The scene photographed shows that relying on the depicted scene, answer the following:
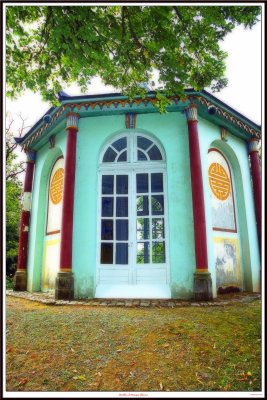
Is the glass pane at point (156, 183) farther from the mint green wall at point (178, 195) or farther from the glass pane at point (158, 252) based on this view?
the glass pane at point (158, 252)

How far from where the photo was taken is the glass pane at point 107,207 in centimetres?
646

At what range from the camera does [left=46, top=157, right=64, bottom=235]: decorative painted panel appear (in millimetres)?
7502

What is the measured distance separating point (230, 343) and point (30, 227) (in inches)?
259

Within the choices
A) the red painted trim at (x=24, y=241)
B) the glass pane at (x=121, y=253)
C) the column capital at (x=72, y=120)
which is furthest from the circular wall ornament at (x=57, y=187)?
the glass pane at (x=121, y=253)

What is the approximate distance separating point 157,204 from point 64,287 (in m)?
2.82

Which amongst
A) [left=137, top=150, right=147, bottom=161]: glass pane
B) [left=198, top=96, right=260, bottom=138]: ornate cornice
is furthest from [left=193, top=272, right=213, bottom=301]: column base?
[left=198, top=96, right=260, bottom=138]: ornate cornice

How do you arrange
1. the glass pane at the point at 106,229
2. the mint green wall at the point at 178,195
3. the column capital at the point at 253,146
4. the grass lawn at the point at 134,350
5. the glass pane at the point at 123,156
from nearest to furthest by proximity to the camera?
1. the grass lawn at the point at 134,350
2. the mint green wall at the point at 178,195
3. the glass pane at the point at 106,229
4. the glass pane at the point at 123,156
5. the column capital at the point at 253,146

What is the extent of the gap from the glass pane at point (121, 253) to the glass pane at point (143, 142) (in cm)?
248

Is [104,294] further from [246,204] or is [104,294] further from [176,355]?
[246,204]

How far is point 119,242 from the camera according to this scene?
6.26 meters

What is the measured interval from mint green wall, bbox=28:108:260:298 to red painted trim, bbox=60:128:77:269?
7.0 inches

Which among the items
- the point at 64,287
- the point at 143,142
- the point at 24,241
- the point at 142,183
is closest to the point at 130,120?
the point at 143,142

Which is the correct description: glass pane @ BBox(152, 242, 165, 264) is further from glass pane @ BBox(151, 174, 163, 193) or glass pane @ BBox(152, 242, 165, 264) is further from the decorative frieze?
the decorative frieze

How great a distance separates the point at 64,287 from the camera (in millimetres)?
5758
